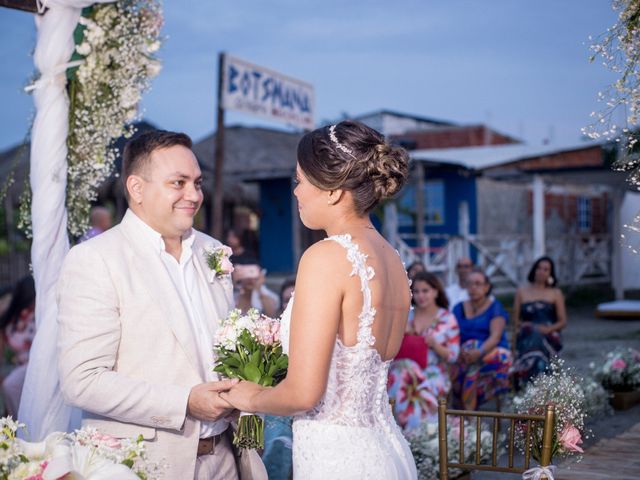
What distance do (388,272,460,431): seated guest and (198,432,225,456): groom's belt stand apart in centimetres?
427

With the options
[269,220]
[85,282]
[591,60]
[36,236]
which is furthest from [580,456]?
[269,220]

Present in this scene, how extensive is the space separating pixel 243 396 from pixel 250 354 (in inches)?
6.9

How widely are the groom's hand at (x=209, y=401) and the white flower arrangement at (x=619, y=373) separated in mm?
6998

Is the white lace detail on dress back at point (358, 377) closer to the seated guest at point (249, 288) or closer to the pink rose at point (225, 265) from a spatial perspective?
the pink rose at point (225, 265)

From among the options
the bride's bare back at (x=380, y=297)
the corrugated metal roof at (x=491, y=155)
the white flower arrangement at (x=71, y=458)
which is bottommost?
the white flower arrangement at (x=71, y=458)

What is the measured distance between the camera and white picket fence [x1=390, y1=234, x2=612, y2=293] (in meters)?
20.0

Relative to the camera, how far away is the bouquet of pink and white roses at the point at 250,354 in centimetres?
304

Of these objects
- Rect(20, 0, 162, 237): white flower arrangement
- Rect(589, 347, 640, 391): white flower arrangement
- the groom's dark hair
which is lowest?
Rect(589, 347, 640, 391): white flower arrangement

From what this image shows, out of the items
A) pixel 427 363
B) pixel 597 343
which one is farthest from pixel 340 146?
pixel 597 343


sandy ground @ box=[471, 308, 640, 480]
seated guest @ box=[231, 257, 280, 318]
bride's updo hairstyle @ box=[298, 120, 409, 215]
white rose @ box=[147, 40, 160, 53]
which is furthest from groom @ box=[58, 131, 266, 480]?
seated guest @ box=[231, 257, 280, 318]

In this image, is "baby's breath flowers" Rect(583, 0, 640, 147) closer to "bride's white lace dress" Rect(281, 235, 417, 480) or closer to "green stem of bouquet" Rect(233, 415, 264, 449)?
"bride's white lace dress" Rect(281, 235, 417, 480)

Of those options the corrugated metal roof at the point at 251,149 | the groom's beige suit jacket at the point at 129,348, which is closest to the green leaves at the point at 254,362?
the groom's beige suit jacket at the point at 129,348

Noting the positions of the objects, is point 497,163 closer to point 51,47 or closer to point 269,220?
point 269,220

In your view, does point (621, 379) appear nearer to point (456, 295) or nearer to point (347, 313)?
point (456, 295)
